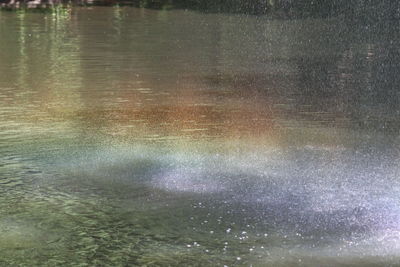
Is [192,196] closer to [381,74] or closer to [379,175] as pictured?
[379,175]

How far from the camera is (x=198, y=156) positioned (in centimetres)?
850

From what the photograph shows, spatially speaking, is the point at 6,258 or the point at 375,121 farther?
the point at 375,121

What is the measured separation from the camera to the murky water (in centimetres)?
584

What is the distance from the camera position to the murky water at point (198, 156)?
230 inches

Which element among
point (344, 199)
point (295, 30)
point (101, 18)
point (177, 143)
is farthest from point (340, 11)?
point (344, 199)

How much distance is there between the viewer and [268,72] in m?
14.3

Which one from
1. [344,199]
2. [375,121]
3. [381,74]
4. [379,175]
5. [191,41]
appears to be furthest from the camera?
[191,41]

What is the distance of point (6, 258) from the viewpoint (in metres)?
5.47

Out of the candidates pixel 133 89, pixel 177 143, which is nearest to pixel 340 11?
pixel 133 89

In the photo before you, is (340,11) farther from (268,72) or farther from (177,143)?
(177,143)

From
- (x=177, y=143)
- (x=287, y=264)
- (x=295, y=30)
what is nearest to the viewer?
(x=287, y=264)

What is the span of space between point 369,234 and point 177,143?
339 centimetres

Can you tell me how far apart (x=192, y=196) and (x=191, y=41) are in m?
12.0

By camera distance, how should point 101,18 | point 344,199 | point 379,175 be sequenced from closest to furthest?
point 344,199, point 379,175, point 101,18
